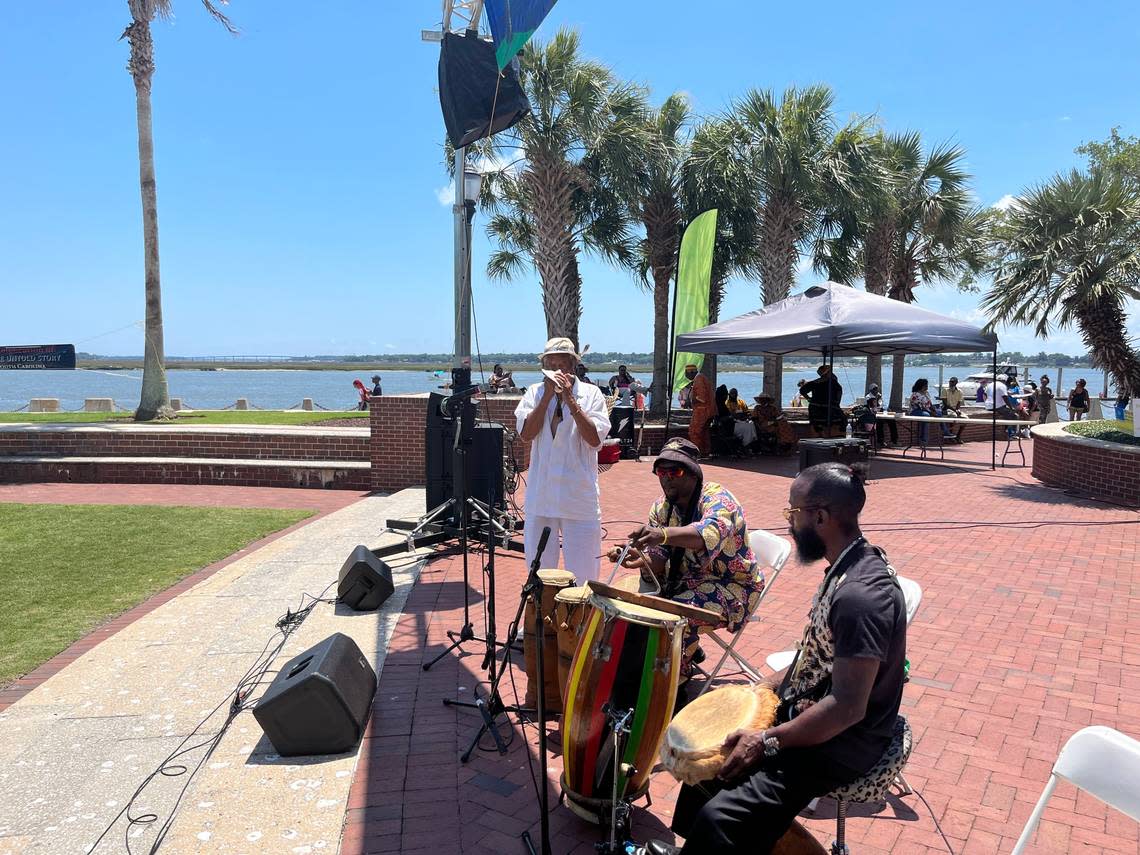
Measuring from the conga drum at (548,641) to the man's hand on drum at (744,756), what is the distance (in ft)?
4.65

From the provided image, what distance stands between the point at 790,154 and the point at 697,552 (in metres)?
17.4

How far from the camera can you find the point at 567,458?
4340 mm

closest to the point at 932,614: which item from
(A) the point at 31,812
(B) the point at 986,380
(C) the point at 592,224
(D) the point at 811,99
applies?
(A) the point at 31,812

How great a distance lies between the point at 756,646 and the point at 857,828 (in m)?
1.83

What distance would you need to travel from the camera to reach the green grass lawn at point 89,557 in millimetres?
5301

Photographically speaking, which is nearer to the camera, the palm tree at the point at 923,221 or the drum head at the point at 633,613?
the drum head at the point at 633,613

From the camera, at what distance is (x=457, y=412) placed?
6.61m

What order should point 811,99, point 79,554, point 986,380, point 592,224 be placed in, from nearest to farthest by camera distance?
1. point 79,554
2. point 811,99
3. point 592,224
4. point 986,380

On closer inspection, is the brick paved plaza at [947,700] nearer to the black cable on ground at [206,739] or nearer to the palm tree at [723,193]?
the black cable on ground at [206,739]

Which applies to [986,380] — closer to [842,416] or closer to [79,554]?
[842,416]

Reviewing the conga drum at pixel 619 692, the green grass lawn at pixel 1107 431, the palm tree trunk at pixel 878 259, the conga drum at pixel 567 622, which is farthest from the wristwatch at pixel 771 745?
the palm tree trunk at pixel 878 259

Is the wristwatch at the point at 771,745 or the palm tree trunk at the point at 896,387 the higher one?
the palm tree trunk at the point at 896,387

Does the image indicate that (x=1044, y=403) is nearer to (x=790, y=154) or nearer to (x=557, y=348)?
(x=790, y=154)

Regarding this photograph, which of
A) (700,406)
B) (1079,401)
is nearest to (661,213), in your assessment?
(700,406)
